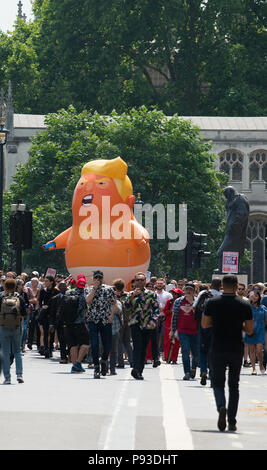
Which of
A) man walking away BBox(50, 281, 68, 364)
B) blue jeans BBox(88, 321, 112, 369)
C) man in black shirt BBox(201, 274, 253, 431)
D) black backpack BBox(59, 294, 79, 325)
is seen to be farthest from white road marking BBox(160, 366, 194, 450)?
man walking away BBox(50, 281, 68, 364)

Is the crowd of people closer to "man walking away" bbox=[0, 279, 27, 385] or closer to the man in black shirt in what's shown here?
"man walking away" bbox=[0, 279, 27, 385]

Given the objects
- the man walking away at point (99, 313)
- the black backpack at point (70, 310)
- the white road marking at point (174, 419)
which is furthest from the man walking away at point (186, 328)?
the black backpack at point (70, 310)

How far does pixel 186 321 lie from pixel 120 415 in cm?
728

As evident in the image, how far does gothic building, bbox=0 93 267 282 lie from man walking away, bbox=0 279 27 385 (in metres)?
46.6

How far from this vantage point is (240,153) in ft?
216

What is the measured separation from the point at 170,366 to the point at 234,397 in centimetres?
1207

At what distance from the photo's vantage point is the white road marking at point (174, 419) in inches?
423

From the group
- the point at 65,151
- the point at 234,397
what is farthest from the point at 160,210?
the point at 234,397

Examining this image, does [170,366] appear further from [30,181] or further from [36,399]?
[30,181]

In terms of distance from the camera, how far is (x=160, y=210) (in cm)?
5059

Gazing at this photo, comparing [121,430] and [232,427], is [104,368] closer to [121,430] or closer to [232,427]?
[232,427]

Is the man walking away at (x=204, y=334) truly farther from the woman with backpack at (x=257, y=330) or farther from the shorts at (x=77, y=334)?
the woman with backpack at (x=257, y=330)

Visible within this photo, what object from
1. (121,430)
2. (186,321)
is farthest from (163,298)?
(121,430)

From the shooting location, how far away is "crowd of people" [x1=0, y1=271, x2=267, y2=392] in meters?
19.3
